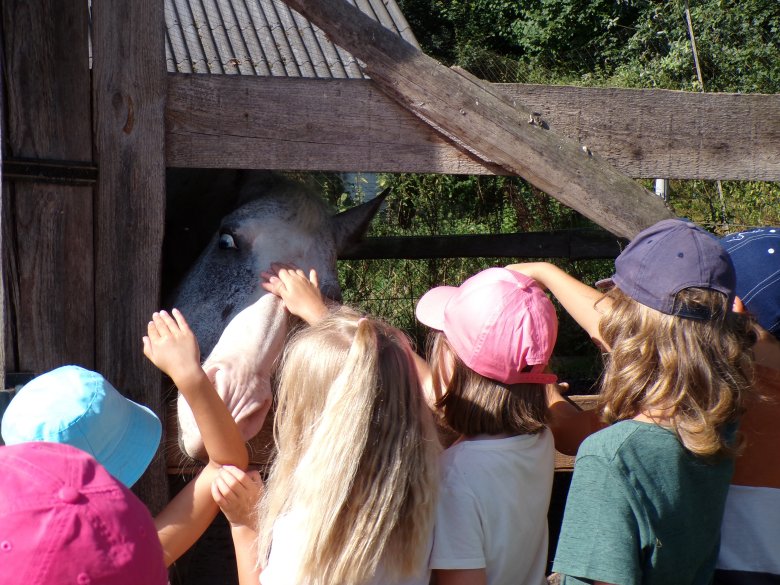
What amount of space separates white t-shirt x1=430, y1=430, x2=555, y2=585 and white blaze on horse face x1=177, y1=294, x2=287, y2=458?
61 cm

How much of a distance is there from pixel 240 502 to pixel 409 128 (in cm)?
115

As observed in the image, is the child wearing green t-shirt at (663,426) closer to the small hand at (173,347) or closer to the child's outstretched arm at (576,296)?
the child's outstretched arm at (576,296)

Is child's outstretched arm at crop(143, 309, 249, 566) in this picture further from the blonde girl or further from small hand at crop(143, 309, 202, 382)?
the blonde girl

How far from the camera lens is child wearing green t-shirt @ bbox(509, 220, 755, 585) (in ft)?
5.22

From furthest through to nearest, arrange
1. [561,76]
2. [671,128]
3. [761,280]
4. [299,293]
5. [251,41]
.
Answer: [561,76] < [251,41] < [671,128] < [299,293] < [761,280]

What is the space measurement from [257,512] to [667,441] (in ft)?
2.91

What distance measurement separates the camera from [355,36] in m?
2.25

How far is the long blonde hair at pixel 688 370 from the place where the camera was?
1.66 meters

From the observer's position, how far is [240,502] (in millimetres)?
1879

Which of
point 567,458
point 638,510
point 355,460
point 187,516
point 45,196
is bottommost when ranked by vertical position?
point 567,458

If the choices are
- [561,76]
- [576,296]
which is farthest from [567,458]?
[561,76]

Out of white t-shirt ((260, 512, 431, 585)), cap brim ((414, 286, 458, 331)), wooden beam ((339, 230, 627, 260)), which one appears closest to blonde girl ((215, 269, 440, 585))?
white t-shirt ((260, 512, 431, 585))

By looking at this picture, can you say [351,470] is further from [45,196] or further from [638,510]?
[45,196]

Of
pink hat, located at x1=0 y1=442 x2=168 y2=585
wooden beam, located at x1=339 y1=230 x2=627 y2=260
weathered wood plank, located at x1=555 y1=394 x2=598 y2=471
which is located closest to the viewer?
pink hat, located at x1=0 y1=442 x2=168 y2=585
